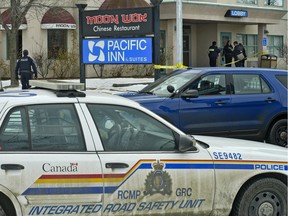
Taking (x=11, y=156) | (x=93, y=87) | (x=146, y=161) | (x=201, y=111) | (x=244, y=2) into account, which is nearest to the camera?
(x=11, y=156)

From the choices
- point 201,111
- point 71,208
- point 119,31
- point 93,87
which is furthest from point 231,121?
point 93,87

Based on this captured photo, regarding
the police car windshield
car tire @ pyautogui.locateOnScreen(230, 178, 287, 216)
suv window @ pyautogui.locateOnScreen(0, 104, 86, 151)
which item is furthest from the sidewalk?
suv window @ pyautogui.locateOnScreen(0, 104, 86, 151)

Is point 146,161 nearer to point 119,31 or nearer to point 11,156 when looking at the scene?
point 11,156

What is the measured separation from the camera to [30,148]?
4453 mm

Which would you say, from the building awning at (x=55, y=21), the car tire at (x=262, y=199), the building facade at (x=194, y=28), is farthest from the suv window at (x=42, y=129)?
the building awning at (x=55, y=21)

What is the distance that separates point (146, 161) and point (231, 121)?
5.21 meters

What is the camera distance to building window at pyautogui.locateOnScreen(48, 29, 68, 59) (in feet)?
95.3

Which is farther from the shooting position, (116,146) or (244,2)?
(244,2)

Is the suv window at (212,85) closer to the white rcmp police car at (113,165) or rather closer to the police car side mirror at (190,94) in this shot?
the police car side mirror at (190,94)

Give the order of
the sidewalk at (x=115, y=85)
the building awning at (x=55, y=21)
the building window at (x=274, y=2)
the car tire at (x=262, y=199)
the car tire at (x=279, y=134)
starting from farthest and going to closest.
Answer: the building window at (x=274, y=2), the building awning at (x=55, y=21), the sidewalk at (x=115, y=85), the car tire at (x=279, y=134), the car tire at (x=262, y=199)

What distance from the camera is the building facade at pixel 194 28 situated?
28.6 metres

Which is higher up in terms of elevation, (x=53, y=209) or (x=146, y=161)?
(x=146, y=161)

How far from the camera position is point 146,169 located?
461cm

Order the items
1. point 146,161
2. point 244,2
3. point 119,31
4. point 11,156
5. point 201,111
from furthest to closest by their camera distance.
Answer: point 244,2, point 119,31, point 201,111, point 146,161, point 11,156
